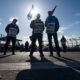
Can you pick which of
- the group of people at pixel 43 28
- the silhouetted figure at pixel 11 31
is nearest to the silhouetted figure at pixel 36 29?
the group of people at pixel 43 28

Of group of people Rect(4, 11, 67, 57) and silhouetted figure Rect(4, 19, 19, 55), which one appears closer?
group of people Rect(4, 11, 67, 57)

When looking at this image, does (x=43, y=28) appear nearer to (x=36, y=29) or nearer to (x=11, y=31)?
(x=36, y=29)

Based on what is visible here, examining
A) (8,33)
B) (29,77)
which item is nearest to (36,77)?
(29,77)

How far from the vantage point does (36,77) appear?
15.9ft

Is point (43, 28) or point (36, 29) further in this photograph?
point (43, 28)

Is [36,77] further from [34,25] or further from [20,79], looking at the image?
[34,25]

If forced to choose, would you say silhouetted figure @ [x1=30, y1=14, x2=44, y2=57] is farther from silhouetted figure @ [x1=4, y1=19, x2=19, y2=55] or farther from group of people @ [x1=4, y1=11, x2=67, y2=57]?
silhouetted figure @ [x1=4, y1=19, x2=19, y2=55]

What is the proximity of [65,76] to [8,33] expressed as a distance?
→ 895 cm

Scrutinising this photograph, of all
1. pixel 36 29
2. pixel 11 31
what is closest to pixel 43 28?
pixel 36 29

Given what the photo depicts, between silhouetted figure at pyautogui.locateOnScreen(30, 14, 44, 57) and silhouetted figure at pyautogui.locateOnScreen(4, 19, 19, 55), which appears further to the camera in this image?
silhouetted figure at pyautogui.locateOnScreen(4, 19, 19, 55)

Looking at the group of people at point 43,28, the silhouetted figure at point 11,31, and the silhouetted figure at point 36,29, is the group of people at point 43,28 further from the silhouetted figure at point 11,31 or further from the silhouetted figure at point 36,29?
the silhouetted figure at point 11,31

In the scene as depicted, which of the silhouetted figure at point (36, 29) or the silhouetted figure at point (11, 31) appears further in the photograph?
the silhouetted figure at point (11, 31)

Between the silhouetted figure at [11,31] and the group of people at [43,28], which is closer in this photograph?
the group of people at [43,28]

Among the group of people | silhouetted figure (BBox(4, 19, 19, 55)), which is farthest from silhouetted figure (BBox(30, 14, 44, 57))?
silhouetted figure (BBox(4, 19, 19, 55))
